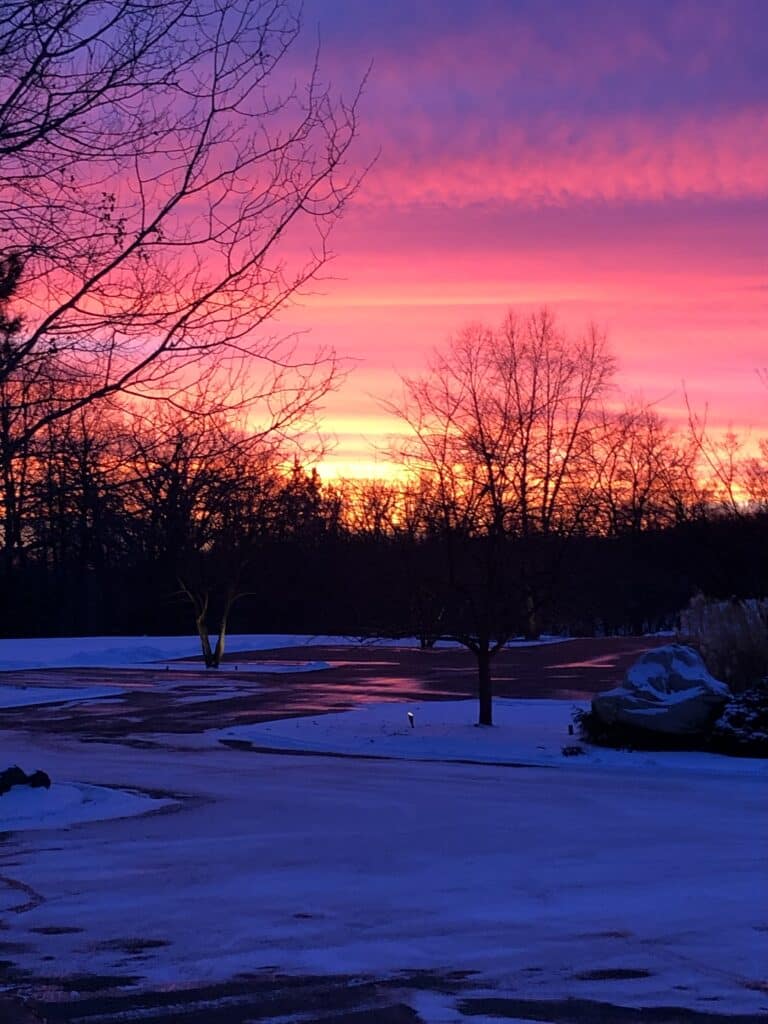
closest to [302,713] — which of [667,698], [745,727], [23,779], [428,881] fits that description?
[667,698]

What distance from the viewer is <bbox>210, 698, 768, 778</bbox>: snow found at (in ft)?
57.4

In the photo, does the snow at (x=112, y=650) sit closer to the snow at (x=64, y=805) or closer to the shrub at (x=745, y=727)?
the shrub at (x=745, y=727)

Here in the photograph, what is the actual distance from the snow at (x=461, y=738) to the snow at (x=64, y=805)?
5.80 meters

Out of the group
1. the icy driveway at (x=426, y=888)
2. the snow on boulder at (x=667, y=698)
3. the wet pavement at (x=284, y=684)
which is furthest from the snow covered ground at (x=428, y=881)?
the wet pavement at (x=284, y=684)

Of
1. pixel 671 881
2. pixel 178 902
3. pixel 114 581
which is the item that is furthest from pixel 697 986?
pixel 114 581

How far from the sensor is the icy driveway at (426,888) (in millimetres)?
6770

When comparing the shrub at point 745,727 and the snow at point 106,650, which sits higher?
the snow at point 106,650

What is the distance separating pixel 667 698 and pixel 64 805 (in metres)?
8.82

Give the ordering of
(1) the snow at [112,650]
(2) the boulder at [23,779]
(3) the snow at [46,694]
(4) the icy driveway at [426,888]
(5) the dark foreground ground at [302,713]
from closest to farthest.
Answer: (5) the dark foreground ground at [302,713]
(4) the icy driveway at [426,888]
(2) the boulder at [23,779]
(3) the snow at [46,694]
(1) the snow at [112,650]

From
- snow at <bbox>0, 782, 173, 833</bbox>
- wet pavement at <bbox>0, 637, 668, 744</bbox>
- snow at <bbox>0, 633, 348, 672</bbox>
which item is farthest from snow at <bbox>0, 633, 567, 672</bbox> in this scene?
snow at <bbox>0, 782, 173, 833</bbox>

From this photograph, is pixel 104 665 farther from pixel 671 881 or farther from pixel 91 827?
pixel 671 881

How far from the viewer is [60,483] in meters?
10.9

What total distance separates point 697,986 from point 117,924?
3342 mm

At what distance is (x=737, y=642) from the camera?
19672 millimetres
